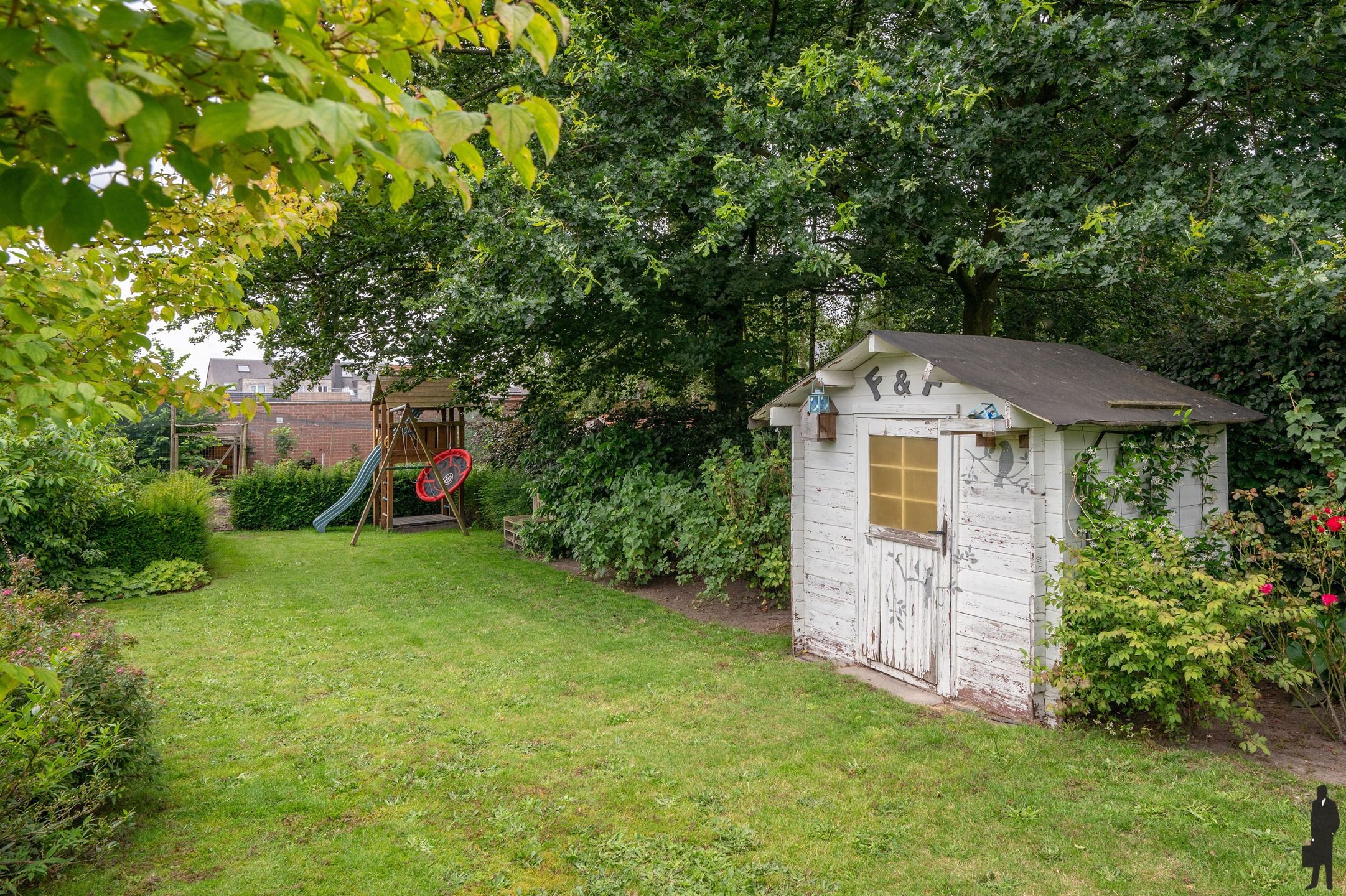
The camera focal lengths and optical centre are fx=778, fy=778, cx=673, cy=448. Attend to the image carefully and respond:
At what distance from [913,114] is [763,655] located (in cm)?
497

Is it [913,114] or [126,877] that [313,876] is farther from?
[913,114]

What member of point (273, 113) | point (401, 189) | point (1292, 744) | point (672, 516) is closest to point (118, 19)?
point (273, 113)

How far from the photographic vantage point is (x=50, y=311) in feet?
8.10

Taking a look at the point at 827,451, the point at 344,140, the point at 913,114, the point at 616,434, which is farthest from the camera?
the point at 616,434

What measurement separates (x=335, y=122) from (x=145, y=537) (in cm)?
1094

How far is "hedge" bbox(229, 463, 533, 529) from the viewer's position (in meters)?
14.9

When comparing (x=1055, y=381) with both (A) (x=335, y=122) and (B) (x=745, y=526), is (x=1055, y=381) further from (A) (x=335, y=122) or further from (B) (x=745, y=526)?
(A) (x=335, y=122)

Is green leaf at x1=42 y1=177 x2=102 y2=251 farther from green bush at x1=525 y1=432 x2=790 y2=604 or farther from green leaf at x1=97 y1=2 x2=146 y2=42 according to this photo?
green bush at x1=525 y1=432 x2=790 y2=604

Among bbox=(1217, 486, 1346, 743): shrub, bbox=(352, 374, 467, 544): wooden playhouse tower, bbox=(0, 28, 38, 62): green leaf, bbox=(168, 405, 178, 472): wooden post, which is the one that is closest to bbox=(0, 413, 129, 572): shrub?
bbox=(352, 374, 467, 544): wooden playhouse tower

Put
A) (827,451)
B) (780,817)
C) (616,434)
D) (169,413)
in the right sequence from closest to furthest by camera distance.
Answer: (780,817) → (827,451) → (616,434) → (169,413)

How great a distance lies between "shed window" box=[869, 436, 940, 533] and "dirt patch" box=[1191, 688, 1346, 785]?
2.06 meters

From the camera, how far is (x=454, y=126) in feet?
4.93

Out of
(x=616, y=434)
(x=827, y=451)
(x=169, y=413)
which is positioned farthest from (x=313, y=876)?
(x=169, y=413)

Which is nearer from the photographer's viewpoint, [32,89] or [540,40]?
[32,89]
